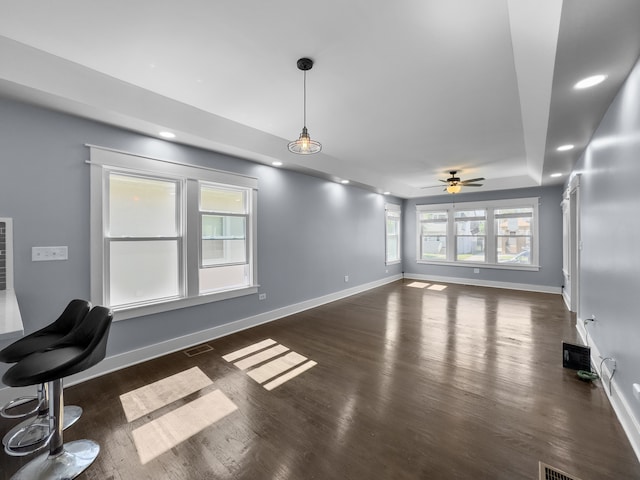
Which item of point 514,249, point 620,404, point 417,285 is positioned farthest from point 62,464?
point 514,249

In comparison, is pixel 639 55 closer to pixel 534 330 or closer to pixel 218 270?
pixel 534 330

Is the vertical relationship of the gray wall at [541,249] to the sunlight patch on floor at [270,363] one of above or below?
above

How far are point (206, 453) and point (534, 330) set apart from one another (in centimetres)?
458

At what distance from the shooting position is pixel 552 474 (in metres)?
1.67

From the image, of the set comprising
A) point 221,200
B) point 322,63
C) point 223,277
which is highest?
point 322,63

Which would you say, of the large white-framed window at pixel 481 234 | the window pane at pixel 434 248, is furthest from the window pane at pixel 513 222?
the window pane at pixel 434 248

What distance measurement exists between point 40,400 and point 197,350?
151cm

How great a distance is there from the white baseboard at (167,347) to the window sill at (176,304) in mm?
388

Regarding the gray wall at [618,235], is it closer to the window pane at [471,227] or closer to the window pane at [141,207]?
the window pane at [141,207]

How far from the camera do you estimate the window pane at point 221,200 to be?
152 inches

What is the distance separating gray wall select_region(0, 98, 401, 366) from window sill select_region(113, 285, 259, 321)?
78mm

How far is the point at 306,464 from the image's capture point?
70.2 inches

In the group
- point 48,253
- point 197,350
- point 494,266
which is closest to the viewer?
point 48,253

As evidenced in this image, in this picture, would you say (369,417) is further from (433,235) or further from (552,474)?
(433,235)
